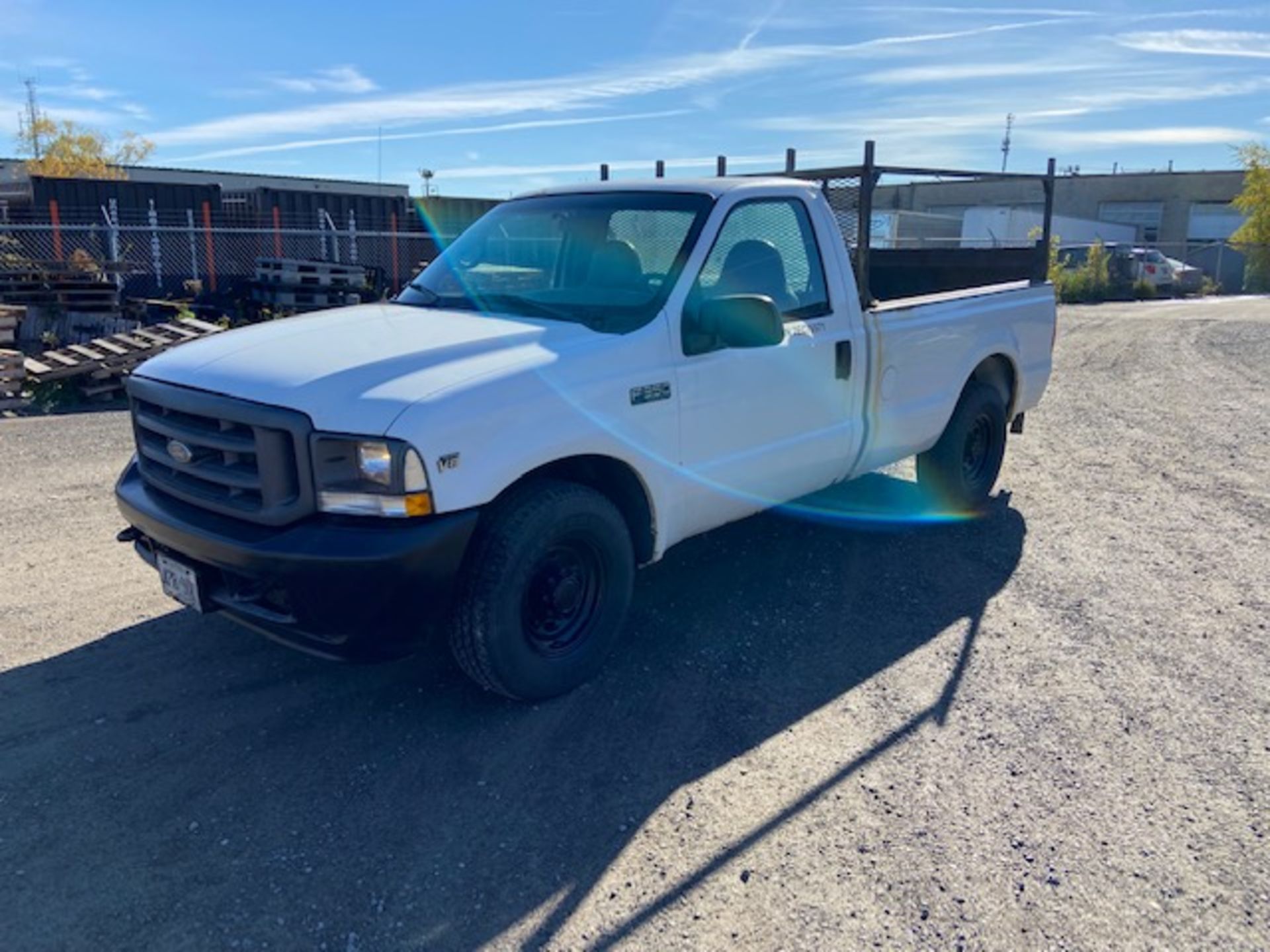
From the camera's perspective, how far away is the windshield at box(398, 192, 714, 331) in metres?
4.21

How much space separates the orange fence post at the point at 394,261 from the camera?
2030cm

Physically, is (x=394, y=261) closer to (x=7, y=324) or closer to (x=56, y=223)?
(x=56, y=223)

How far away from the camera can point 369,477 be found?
322cm

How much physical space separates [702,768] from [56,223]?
19.1m

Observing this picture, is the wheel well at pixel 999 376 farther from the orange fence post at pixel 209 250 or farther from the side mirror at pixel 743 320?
the orange fence post at pixel 209 250

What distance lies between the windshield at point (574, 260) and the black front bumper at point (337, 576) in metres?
1.25

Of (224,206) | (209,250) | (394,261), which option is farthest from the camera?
(224,206)

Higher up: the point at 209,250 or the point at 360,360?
the point at 209,250

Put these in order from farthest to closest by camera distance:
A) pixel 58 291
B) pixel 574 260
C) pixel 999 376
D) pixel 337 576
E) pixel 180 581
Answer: pixel 58 291, pixel 999 376, pixel 574 260, pixel 180 581, pixel 337 576

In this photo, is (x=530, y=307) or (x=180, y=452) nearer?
(x=180, y=452)

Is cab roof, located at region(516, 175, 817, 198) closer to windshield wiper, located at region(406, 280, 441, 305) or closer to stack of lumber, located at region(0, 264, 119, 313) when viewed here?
windshield wiper, located at region(406, 280, 441, 305)

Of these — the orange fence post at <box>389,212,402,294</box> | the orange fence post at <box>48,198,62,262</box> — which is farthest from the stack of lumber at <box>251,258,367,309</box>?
the orange fence post at <box>48,198,62,262</box>

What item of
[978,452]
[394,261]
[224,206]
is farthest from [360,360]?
[224,206]

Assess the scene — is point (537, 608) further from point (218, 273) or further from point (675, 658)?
point (218, 273)
